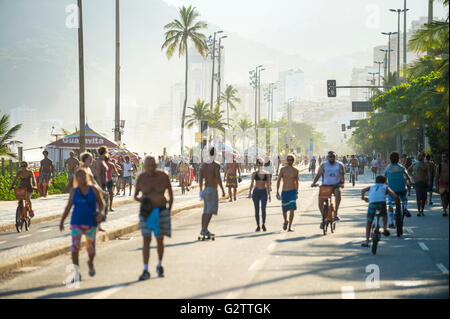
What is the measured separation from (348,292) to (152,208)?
9.88 ft

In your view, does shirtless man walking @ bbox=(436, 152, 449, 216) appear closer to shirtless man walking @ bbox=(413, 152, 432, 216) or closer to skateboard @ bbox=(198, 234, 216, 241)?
shirtless man walking @ bbox=(413, 152, 432, 216)

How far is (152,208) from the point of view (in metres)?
10.0

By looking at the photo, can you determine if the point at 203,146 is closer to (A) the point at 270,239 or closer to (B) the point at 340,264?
(A) the point at 270,239

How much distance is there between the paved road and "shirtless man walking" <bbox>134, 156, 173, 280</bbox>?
1.73 feet

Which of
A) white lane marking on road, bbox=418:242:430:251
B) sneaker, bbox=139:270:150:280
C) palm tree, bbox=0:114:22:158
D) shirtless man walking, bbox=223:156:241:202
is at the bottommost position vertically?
white lane marking on road, bbox=418:242:430:251

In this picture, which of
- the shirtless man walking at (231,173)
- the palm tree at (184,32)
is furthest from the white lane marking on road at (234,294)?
the palm tree at (184,32)

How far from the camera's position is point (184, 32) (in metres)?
73.6

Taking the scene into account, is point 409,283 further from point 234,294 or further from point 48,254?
point 48,254

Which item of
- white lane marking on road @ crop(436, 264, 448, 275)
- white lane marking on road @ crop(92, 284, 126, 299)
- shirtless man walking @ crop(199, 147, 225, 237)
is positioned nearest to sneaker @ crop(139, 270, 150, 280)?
white lane marking on road @ crop(92, 284, 126, 299)

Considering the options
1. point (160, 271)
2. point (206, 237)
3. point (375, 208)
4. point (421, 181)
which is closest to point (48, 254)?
point (160, 271)

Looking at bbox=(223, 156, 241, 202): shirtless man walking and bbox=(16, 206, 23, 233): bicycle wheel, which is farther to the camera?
bbox=(223, 156, 241, 202): shirtless man walking

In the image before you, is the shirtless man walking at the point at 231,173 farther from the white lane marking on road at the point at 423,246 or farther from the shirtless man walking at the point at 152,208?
the shirtless man walking at the point at 152,208

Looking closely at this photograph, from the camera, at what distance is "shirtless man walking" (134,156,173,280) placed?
10008mm
